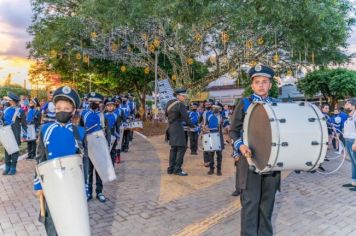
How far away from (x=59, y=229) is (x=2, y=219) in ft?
10.3

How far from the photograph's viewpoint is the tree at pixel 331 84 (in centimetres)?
2217

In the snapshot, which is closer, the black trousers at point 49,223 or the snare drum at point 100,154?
the black trousers at point 49,223

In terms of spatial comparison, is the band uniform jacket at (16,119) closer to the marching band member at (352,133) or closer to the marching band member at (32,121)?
the marching band member at (32,121)

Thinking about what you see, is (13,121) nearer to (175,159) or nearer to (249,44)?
(175,159)

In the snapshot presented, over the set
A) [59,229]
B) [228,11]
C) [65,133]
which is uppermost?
[228,11]

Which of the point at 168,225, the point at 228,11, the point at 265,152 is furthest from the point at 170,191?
the point at 228,11

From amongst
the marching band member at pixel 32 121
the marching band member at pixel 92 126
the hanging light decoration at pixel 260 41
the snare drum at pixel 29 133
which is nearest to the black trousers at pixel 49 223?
the marching band member at pixel 92 126

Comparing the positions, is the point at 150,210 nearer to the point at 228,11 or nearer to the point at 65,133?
the point at 65,133

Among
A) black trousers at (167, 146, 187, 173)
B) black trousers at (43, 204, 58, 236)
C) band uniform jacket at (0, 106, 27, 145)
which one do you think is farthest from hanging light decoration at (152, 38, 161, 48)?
black trousers at (43, 204, 58, 236)

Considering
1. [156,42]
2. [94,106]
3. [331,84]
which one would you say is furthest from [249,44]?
[94,106]

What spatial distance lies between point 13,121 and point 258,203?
7.46 metres

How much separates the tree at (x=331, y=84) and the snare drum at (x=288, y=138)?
21031mm

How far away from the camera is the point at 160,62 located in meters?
24.8

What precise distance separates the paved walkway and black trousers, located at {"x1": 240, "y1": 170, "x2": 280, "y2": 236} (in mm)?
1152
